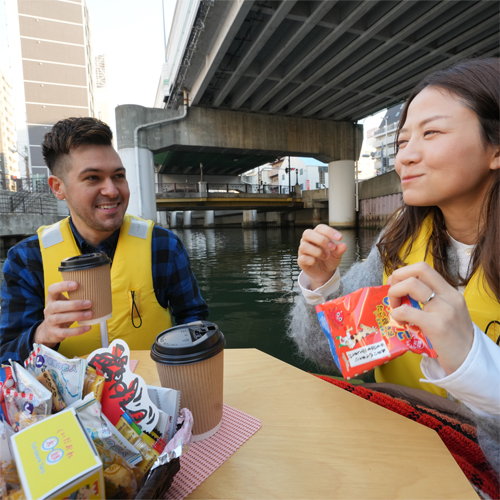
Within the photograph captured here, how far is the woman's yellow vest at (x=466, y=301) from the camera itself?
1.08m

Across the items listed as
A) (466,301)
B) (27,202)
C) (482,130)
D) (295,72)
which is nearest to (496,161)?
(482,130)

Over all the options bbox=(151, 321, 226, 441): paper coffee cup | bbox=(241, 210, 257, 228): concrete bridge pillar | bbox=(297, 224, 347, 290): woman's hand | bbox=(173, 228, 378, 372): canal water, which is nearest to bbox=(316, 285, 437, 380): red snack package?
bbox=(297, 224, 347, 290): woman's hand

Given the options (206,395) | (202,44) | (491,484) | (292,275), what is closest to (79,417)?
(206,395)

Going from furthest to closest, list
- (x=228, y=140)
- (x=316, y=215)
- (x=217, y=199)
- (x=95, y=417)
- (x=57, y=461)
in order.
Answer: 1. (x=316, y=215)
2. (x=217, y=199)
3. (x=228, y=140)
4. (x=95, y=417)
5. (x=57, y=461)

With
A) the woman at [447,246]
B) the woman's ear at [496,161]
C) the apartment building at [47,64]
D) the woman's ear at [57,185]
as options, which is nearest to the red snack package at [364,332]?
the woman at [447,246]

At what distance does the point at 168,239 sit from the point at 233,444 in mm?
1355

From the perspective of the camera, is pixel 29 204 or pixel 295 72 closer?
pixel 295 72

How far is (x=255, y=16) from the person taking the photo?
860cm

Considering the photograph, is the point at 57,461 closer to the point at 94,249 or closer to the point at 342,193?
the point at 94,249

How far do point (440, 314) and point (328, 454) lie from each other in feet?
1.41

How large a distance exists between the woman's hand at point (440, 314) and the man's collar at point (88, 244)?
1.62 meters

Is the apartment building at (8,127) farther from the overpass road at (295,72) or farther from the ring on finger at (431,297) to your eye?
the ring on finger at (431,297)

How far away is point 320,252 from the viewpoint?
119 centimetres

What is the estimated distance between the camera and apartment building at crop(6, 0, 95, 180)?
40375 mm
